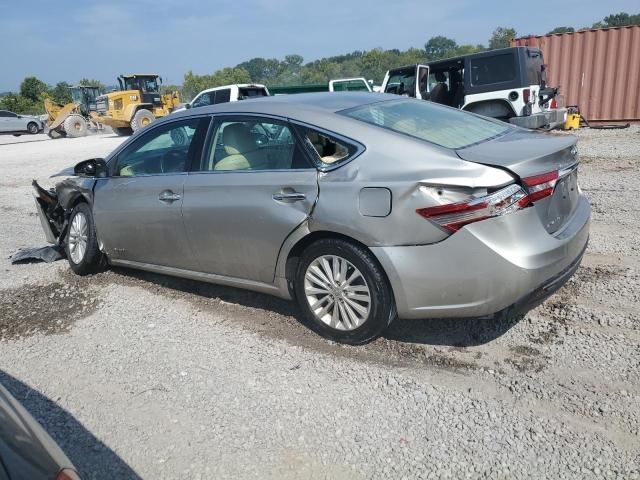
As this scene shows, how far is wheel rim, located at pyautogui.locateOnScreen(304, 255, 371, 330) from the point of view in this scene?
3432 millimetres

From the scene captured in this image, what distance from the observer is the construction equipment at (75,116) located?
2870 cm

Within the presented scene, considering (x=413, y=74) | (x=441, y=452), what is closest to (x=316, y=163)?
(x=441, y=452)

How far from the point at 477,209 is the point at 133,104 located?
85.6 feet

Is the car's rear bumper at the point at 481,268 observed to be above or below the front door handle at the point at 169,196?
below

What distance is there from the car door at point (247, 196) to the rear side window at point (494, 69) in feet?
30.5

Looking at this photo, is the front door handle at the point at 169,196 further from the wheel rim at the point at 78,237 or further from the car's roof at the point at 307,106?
the wheel rim at the point at 78,237

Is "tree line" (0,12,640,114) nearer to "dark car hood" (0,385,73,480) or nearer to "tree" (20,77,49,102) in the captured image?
"tree" (20,77,49,102)

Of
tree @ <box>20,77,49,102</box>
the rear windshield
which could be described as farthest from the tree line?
the rear windshield

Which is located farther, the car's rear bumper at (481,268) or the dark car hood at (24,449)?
the car's rear bumper at (481,268)

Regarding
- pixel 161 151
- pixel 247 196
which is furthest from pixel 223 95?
pixel 247 196

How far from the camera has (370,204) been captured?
3.24 m

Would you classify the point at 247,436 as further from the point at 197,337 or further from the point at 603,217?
the point at 603,217

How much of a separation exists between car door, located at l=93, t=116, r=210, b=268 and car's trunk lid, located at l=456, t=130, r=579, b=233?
2.17 metres

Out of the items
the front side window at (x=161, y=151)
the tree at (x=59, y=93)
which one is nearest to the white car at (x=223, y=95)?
the front side window at (x=161, y=151)
